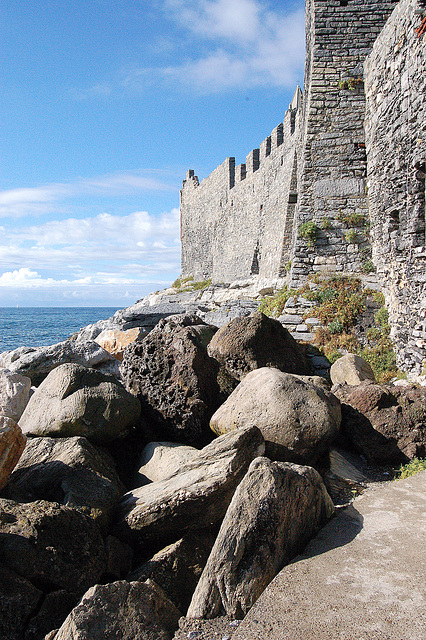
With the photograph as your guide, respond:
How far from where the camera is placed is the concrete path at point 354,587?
2633 mm

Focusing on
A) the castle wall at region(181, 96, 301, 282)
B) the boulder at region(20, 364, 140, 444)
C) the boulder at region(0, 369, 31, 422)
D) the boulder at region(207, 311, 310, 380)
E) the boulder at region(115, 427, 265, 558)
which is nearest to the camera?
the boulder at region(115, 427, 265, 558)

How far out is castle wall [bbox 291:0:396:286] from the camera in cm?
1060

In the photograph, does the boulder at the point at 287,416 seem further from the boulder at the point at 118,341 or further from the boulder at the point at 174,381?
the boulder at the point at 118,341

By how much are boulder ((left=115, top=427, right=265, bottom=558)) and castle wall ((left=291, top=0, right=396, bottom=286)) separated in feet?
24.3

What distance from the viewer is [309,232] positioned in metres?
10.6

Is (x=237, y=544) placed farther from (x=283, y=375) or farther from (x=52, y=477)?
(x=283, y=375)

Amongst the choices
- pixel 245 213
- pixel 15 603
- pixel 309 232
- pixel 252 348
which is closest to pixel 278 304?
pixel 309 232

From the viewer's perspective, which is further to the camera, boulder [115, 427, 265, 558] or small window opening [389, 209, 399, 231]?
small window opening [389, 209, 399, 231]

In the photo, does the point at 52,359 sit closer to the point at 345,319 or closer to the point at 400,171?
the point at 345,319

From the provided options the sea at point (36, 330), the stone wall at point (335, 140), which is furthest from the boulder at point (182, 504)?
the sea at point (36, 330)

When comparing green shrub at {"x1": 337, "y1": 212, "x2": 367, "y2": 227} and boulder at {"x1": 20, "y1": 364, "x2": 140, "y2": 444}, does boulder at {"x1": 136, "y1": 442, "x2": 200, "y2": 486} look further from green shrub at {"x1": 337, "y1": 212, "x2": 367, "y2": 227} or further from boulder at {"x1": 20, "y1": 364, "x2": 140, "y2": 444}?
green shrub at {"x1": 337, "y1": 212, "x2": 367, "y2": 227}

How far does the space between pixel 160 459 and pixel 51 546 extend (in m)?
1.83

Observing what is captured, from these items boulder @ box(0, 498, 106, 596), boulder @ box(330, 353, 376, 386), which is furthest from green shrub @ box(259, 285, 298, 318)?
boulder @ box(0, 498, 106, 596)

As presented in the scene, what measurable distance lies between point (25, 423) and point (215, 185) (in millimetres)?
28307
